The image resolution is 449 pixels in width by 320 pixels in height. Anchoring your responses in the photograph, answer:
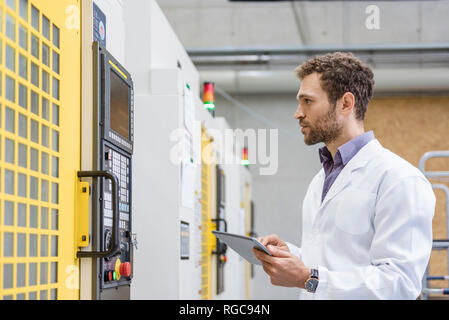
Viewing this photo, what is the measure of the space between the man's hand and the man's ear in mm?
474

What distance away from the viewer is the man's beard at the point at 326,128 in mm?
1888

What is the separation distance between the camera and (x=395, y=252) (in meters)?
1.62

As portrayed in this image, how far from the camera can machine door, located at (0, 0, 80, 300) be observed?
4.49 ft

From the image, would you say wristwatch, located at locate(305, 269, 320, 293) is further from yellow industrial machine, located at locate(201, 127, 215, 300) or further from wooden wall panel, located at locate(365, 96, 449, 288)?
wooden wall panel, located at locate(365, 96, 449, 288)

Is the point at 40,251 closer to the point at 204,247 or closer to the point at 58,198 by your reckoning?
the point at 58,198

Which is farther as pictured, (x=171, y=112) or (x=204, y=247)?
(x=204, y=247)

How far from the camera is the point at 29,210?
146 centimetres

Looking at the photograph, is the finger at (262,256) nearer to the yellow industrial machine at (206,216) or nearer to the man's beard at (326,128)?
the man's beard at (326,128)

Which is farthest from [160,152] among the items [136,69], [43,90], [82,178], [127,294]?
[43,90]

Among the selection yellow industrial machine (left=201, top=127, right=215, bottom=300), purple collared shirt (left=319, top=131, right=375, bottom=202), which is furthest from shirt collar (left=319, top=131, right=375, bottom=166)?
yellow industrial machine (left=201, top=127, right=215, bottom=300)

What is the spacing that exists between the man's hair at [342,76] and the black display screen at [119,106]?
21.6 inches

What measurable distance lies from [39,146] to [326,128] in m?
0.81

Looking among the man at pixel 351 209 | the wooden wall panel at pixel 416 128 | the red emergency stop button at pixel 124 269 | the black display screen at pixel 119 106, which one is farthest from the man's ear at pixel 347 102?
the wooden wall panel at pixel 416 128

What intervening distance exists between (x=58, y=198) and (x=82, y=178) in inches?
5.6
